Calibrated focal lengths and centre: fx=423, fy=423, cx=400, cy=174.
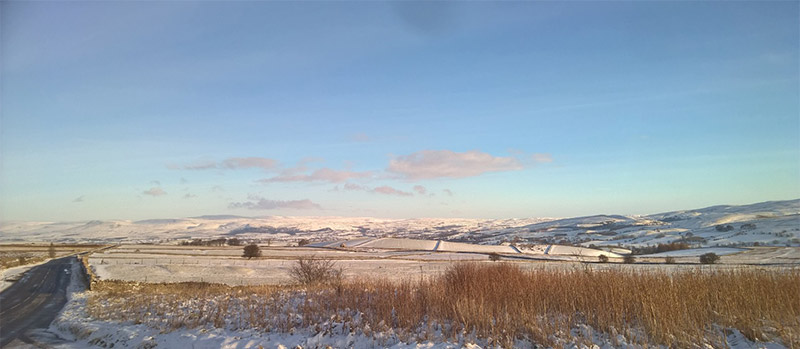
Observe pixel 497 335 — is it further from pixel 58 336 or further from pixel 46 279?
pixel 46 279

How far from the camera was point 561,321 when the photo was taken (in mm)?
8938

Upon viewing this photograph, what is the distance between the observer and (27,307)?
20875 millimetres

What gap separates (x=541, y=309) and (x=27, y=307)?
24532 mm

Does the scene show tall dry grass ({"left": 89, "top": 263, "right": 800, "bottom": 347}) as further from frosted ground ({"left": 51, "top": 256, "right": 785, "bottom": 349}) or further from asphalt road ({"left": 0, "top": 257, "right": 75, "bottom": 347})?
asphalt road ({"left": 0, "top": 257, "right": 75, "bottom": 347})

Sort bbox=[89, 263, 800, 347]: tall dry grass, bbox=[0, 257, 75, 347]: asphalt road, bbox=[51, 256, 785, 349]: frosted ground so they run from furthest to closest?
bbox=[0, 257, 75, 347]: asphalt road < bbox=[89, 263, 800, 347]: tall dry grass < bbox=[51, 256, 785, 349]: frosted ground

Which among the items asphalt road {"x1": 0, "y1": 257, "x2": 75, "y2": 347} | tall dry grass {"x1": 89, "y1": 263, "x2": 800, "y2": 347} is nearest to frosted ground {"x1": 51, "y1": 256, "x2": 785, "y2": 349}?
tall dry grass {"x1": 89, "y1": 263, "x2": 800, "y2": 347}

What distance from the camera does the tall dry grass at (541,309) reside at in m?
8.15

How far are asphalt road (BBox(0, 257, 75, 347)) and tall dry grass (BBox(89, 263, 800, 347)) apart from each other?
472 centimetres

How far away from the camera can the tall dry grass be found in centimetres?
815

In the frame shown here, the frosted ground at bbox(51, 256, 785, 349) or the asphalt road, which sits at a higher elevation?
the frosted ground at bbox(51, 256, 785, 349)

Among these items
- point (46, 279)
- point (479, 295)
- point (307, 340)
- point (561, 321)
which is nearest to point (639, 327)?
point (561, 321)

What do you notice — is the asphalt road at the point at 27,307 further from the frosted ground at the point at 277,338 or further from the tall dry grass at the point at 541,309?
the tall dry grass at the point at 541,309

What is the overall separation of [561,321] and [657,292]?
229cm

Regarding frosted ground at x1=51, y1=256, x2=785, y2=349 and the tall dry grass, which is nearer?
frosted ground at x1=51, y1=256, x2=785, y2=349
